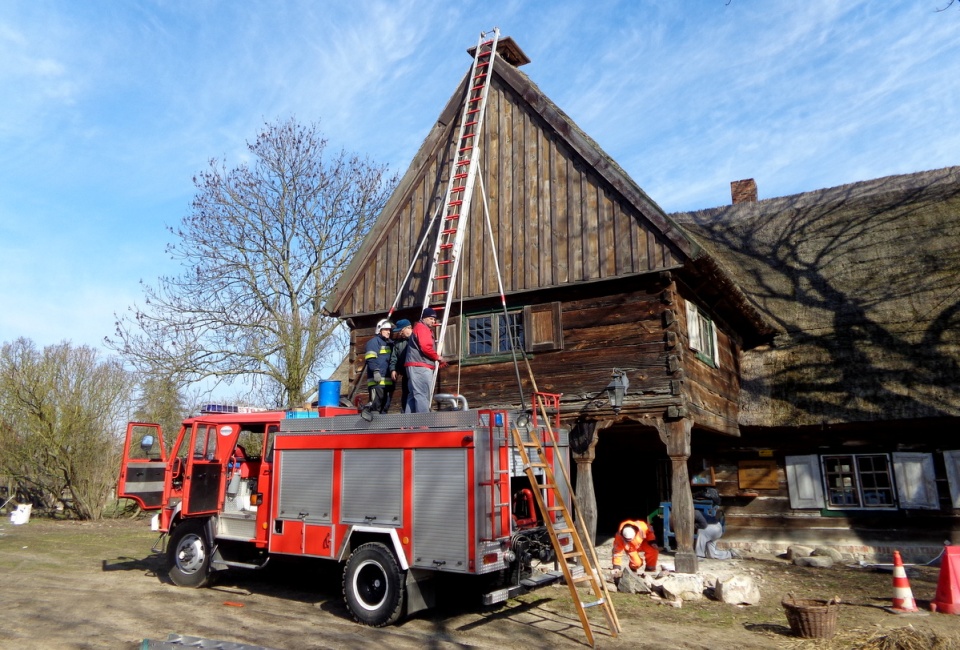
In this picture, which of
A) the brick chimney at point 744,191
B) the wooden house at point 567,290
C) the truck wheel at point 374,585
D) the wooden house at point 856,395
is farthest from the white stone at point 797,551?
the brick chimney at point 744,191

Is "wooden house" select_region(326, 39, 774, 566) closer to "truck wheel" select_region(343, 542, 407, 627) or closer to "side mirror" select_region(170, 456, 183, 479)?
"truck wheel" select_region(343, 542, 407, 627)

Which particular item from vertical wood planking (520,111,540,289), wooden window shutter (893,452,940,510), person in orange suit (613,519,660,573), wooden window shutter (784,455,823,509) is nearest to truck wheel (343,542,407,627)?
person in orange suit (613,519,660,573)

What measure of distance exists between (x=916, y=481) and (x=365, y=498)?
11899 mm

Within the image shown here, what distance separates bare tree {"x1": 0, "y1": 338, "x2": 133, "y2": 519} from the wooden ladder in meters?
20.6

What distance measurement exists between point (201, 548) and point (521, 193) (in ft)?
27.5

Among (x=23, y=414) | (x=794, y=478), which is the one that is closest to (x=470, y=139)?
(x=794, y=478)

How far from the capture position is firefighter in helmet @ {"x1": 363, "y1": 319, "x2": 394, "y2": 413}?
9773mm

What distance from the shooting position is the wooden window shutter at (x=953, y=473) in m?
13.8

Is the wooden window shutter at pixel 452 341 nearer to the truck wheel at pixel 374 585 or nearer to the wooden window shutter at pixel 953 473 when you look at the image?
the truck wheel at pixel 374 585

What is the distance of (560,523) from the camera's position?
28.4 ft

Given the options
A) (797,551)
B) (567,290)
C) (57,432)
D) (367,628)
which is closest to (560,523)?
(367,628)

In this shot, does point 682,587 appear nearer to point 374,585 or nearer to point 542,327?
point 374,585

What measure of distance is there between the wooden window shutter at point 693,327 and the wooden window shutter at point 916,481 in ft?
16.9

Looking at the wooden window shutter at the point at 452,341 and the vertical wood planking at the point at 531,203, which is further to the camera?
the wooden window shutter at the point at 452,341
